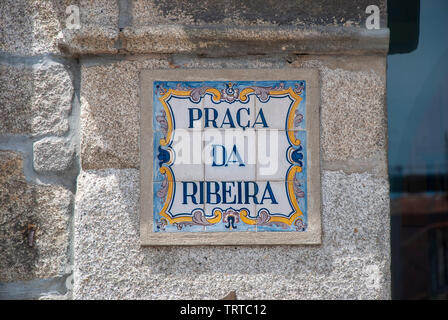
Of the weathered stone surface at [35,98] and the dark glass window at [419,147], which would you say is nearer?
the weathered stone surface at [35,98]

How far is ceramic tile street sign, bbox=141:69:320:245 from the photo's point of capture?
5.28 feet

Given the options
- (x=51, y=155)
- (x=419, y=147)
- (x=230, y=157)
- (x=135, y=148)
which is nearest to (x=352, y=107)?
(x=230, y=157)

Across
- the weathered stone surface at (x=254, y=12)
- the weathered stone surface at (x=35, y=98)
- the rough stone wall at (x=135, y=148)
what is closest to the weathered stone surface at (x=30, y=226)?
the rough stone wall at (x=135, y=148)

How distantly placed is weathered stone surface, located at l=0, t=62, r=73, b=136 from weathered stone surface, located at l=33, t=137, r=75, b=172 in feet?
0.12

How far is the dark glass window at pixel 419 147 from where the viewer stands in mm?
1936

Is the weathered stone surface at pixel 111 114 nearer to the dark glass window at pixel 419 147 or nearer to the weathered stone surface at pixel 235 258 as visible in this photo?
the weathered stone surface at pixel 235 258

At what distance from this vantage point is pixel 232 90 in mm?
1650

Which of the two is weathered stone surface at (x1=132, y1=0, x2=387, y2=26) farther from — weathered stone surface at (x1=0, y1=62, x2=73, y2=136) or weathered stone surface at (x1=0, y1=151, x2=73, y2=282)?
weathered stone surface at (x1=0, y1=151, x2=73, y2=282)

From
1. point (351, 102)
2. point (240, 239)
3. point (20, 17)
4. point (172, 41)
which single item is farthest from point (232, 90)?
point (20, 17)

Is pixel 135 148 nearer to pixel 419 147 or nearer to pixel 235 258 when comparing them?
pixel 235 258

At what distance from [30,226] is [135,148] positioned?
45 cm

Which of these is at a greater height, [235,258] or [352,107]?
[352,107]

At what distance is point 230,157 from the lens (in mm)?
1631

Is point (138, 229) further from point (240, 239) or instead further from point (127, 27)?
point (127, 27)
